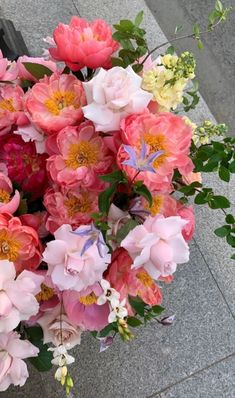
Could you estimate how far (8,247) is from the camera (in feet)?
2.13

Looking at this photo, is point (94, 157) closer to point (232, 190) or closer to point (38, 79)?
point (38, 79)

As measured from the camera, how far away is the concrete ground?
1.19 m

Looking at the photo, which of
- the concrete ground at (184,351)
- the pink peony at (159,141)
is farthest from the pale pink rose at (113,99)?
the concrete ground at (184,351)

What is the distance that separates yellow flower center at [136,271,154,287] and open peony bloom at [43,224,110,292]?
9 centimetres

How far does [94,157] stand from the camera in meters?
0.69

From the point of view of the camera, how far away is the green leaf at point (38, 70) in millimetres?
790

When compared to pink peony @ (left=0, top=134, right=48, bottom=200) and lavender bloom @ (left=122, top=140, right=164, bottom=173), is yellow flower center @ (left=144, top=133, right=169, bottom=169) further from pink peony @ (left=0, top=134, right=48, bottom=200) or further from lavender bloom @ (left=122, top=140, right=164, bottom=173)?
pink peony @ (left=0, top=134, right=48, bottom=200)

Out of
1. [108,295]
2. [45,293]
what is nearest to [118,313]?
[108,295]

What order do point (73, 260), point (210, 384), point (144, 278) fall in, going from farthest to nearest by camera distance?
point (210, 384) → point (144, 278) → point (73, 260)

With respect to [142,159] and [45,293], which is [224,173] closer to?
[142,159]

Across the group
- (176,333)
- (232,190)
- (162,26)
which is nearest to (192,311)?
(176,333)

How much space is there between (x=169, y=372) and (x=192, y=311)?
0.17 metres

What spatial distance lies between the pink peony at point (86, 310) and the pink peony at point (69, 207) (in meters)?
0.09

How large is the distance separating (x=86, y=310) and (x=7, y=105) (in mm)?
328
